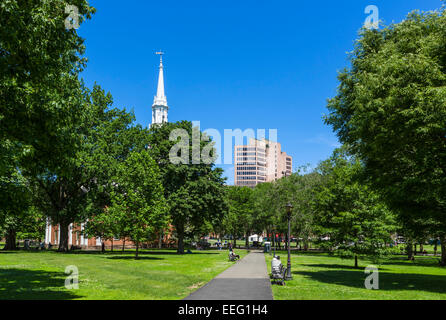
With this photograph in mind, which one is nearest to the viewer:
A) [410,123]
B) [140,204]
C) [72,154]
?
[72,154]

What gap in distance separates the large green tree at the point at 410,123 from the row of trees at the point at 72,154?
13.9 m

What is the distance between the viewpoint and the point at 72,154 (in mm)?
14766

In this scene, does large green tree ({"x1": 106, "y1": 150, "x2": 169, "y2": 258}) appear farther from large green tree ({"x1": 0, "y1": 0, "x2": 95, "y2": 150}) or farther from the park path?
large green tree ({"x1": 0, "y1": 0, "x2": 95, "y2": 150})

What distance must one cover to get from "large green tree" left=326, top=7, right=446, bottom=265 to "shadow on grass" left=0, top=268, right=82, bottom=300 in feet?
50.1

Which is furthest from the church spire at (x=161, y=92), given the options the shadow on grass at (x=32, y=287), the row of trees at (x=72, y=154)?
the shadow on grass at (x=32, y=287)

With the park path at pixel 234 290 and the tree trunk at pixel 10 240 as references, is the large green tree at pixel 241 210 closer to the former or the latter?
the tree trunk at pixel 10 240

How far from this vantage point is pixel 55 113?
12.9m

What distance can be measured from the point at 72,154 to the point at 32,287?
5.82 m

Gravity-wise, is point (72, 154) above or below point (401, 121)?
below

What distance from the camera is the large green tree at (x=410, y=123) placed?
17.0 metres

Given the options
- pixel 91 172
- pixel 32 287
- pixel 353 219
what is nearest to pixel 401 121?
pixel 353 219

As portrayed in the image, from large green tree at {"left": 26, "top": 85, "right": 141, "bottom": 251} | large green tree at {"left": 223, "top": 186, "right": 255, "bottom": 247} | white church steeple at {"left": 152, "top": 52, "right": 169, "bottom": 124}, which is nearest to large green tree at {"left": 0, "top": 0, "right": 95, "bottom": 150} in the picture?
large green tree at {"left": 26, "top": 85, "right": 141, "bottom": 251}

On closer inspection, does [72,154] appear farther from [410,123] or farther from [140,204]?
[140,204]
